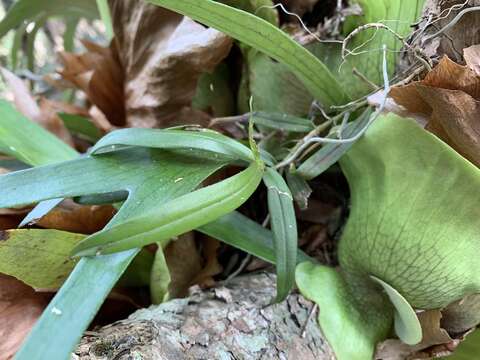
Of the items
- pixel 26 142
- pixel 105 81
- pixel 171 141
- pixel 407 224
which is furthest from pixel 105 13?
pixel 407 224

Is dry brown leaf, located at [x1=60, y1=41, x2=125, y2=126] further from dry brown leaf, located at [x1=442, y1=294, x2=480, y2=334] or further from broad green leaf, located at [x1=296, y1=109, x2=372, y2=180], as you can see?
dry brown leaf, located at [x1=442, y1=294, x2=480, y2=334]

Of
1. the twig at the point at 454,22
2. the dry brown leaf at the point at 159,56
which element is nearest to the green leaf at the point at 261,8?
the dry brown leaf at the point at 159,56

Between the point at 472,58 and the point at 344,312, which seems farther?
the point at 344,312

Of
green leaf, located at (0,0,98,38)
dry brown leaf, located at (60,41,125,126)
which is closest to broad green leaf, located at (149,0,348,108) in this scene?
dry brown leaf, located at (60,41,125,126)

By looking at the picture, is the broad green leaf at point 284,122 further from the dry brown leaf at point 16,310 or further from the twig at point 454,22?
the dry brown leaf at point 16,310

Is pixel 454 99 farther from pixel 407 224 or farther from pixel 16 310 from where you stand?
pixel 16 310

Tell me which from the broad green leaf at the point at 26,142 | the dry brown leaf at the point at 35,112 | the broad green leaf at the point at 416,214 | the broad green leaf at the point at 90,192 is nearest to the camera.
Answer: the broad green leaf at the point at 90,192
